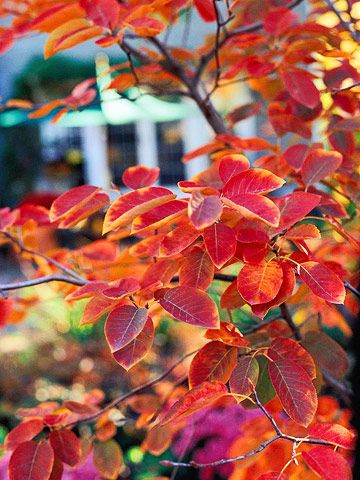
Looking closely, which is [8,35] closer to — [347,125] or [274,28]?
[274,28]

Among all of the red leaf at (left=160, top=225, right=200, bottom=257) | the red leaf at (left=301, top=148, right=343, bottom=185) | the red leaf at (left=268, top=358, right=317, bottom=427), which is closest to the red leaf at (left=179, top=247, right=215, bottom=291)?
the red leaf at (left=160, top=225, right=200, bottom=257)

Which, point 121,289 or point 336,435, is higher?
point 121,289

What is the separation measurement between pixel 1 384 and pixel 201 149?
2978 mm

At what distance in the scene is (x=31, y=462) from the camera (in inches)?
37.5

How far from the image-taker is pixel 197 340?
4.05 meters

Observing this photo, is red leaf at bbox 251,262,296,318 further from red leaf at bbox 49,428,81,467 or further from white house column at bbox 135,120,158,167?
white house column at bbox 135,120,158,167

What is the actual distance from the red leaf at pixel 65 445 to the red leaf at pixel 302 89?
2.23 ft

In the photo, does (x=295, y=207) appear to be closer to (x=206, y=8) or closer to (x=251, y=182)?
(x=251, y=182)

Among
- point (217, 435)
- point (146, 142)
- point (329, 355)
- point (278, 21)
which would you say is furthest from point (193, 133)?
point (329, 355)

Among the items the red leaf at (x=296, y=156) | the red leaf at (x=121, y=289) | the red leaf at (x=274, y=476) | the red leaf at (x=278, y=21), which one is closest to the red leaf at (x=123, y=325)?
the red leaf at (x=121, y=289)

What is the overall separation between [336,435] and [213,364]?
0.58ft

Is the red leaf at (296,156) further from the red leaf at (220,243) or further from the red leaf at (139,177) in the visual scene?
the red leaf at (220,243)

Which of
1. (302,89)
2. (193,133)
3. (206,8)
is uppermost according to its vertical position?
(206,8)

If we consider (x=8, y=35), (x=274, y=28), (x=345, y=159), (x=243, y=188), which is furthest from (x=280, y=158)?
(x=8, y=35)
